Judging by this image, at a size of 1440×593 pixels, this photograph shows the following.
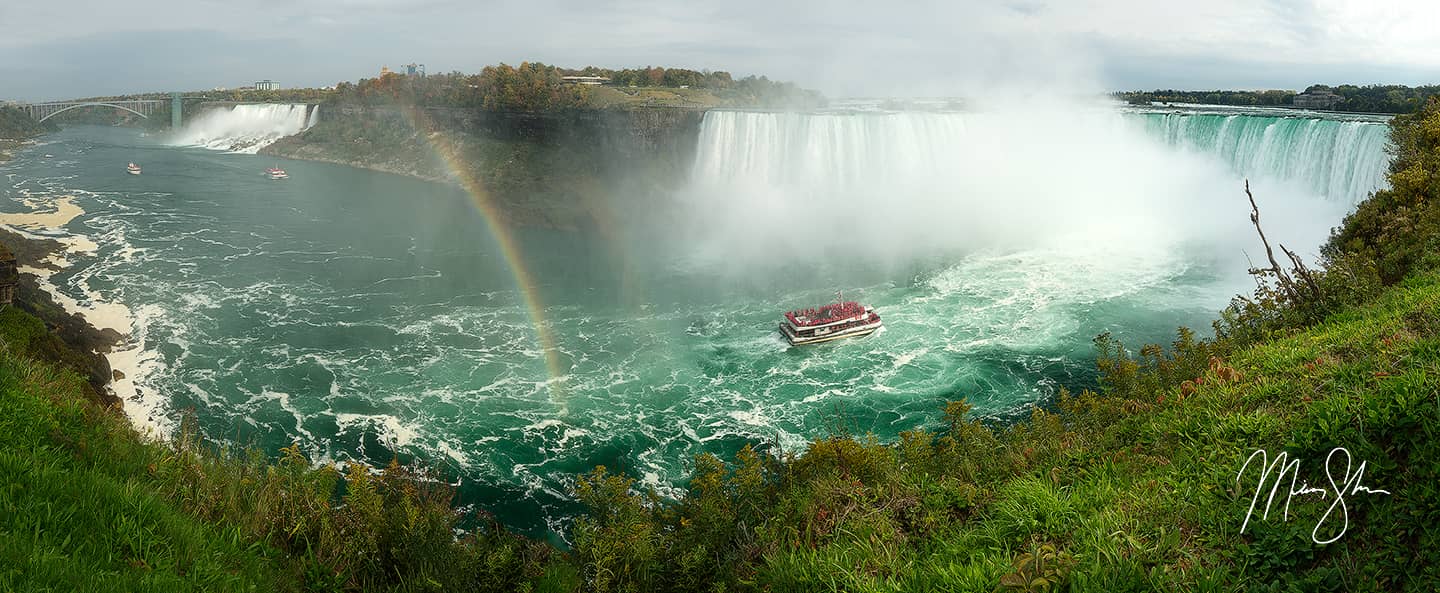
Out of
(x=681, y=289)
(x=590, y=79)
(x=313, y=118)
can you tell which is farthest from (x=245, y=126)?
(x=681, y=289)

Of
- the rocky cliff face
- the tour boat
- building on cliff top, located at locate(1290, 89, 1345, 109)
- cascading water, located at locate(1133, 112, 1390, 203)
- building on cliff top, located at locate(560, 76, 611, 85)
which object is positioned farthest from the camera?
building on cliff top, located at locate(560, 76, 611, 85)

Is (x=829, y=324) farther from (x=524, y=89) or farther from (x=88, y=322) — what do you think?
(x=524, y=89)

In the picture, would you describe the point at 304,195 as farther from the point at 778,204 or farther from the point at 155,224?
the point at 778,204

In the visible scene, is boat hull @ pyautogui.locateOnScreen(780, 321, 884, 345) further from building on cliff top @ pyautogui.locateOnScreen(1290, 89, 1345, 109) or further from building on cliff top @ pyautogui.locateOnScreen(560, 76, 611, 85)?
building on cliff top @ pyautogui.locateOnScreen(560, 76, 611, 85)

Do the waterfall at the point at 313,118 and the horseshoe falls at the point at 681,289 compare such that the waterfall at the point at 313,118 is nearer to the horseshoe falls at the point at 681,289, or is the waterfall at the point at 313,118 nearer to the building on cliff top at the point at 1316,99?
the horseshoe falls at the point at 681,289

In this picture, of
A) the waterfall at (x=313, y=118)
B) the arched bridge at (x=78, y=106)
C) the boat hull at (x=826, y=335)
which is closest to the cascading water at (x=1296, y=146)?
the boat hull at (x=826, y=335)
